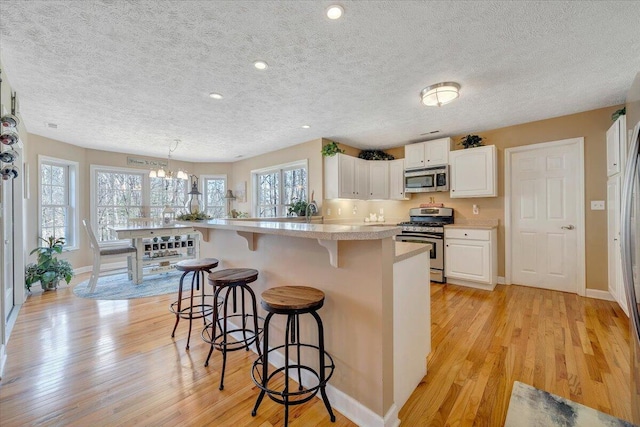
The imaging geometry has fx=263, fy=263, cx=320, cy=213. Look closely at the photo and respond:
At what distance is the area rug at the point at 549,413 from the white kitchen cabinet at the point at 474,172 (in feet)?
9.85

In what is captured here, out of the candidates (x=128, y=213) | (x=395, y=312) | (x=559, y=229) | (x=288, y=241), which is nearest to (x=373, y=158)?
(x=559, y=229)

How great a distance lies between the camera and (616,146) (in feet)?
9.39

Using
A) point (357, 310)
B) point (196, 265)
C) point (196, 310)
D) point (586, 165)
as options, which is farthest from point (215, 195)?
point (586, 165)

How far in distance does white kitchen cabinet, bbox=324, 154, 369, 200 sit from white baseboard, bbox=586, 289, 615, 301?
341 centimetres

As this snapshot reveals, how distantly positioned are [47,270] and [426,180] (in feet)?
19.8

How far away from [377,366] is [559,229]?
12.7ft

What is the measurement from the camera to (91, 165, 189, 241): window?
539 cm

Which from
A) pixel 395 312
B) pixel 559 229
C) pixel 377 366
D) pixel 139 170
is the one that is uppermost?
pixel 139 170

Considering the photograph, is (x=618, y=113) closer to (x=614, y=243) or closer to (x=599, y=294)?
(x=614, y=243)

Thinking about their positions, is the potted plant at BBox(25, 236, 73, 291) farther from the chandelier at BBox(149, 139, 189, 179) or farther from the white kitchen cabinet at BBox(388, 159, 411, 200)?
the white kitchen cabinet at BBox(388, 159, 411, 200)

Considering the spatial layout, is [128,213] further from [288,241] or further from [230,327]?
[288,241]

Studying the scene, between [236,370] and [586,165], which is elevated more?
[586,165]

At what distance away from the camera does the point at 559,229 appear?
12.2ft

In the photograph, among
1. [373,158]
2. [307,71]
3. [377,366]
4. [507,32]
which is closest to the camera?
[377,366]
